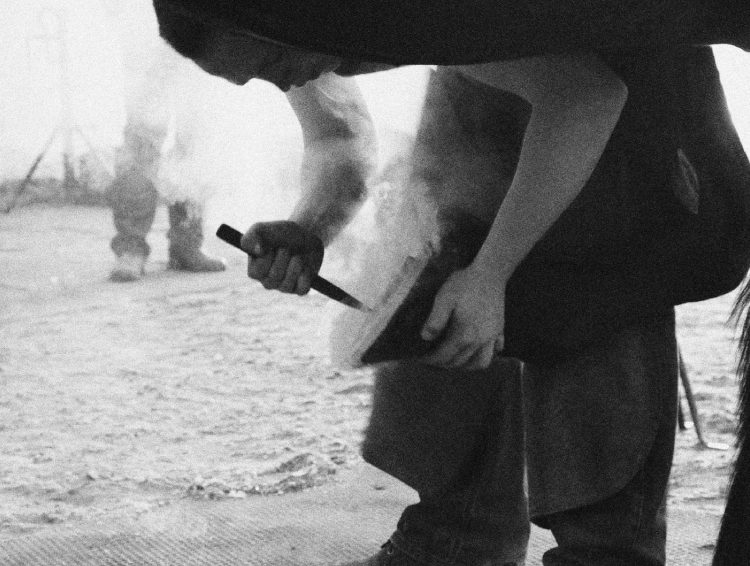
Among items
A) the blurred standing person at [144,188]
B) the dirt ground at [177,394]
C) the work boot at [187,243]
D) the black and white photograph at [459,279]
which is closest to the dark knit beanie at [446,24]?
the black and white photograph at [459,279]

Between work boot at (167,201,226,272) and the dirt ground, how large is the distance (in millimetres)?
86

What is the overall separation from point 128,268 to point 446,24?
3.04 m

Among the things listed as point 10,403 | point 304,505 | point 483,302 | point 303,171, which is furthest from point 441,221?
point 10,403

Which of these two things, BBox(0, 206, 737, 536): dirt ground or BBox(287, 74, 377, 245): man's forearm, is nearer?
BBox(287, 74, 377, 245): man's forearm

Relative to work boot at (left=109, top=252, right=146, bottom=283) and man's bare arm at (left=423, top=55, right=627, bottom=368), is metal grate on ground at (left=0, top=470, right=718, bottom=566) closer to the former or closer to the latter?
man's bare arm at (left=423, top=55, right=627, bottom=368)

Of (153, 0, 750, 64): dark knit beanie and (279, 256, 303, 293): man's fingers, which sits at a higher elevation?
(153, 0, 750, 64): dark knit beanie

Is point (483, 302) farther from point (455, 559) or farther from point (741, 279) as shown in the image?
point (455, 559)

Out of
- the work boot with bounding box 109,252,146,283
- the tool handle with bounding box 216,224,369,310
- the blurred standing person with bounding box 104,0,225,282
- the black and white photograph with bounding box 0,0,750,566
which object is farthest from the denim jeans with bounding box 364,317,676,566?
the work boot with bounding box 109,252,146,283

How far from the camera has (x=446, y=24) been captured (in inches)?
32.8

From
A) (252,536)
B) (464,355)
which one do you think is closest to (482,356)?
(464,355)

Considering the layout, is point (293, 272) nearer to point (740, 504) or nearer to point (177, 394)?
point (740, 504)

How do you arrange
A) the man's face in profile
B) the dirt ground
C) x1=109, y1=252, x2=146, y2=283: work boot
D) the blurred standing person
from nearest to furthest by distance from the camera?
the man's face in profile
the dirt ground
the blurred standing person
x1=109, y1=252, x2=146, y2=283: work boot

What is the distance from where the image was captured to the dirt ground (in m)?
1.93

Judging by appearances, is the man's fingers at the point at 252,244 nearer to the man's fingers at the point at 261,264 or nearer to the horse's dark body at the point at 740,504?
the man's fingers at the point at 261,264
